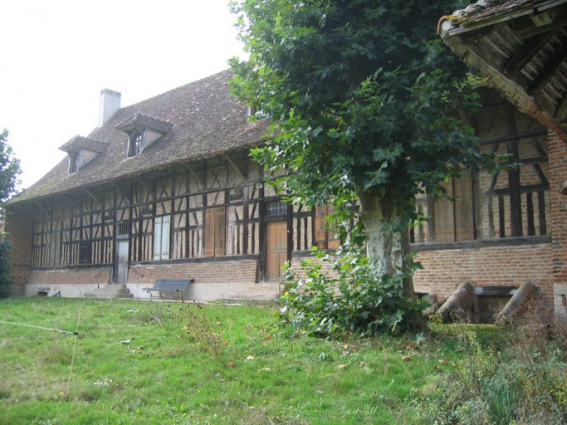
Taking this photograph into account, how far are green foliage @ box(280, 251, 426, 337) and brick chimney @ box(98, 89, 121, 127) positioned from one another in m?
23.0

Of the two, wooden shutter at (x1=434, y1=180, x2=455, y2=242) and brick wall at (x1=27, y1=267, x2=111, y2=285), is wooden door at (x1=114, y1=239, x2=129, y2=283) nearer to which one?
brick wall at (x1=27, y1=267, x2=111, y2=285)

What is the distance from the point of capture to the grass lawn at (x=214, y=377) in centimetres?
481

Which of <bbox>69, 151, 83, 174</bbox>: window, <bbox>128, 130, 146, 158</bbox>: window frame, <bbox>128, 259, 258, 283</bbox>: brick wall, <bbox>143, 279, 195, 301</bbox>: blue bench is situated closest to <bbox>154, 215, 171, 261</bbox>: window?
<bbox>128, 259, 258, 283</bbox>: brick wall

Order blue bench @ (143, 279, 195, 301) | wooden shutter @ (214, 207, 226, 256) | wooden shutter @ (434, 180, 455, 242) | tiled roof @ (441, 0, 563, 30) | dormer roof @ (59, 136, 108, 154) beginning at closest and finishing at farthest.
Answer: tiled roof @ (441, 0, 563, 30) < wooden shutter @ (434, 180, 455, 242) < wooden shutter @ (214, 207, 226, 256) < blue bench @ (143, 279, 195, 301) < dormer roof @ (59, 136, 108, 154)

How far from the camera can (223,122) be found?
18.3m

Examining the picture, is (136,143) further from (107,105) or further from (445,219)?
(445,219)

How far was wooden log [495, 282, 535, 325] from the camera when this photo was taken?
9148mm

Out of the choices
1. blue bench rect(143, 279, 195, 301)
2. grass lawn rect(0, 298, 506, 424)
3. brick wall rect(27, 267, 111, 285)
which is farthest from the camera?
brick wall rect(27, 267, 111, 285)

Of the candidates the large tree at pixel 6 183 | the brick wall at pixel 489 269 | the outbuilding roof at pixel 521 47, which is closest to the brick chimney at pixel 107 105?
the large tree at pixel 6 183

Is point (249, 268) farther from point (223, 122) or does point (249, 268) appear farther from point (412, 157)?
point (412, 157)

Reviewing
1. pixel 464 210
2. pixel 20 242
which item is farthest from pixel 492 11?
pixel 20 242

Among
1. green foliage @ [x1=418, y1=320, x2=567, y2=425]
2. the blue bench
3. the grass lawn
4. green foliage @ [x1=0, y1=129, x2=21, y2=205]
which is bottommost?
the grass lawn

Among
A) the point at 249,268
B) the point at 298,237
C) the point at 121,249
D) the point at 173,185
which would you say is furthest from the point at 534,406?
the point at 121,249

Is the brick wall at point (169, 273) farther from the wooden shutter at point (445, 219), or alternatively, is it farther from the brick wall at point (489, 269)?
the wooden shutter at point (445, 219)
